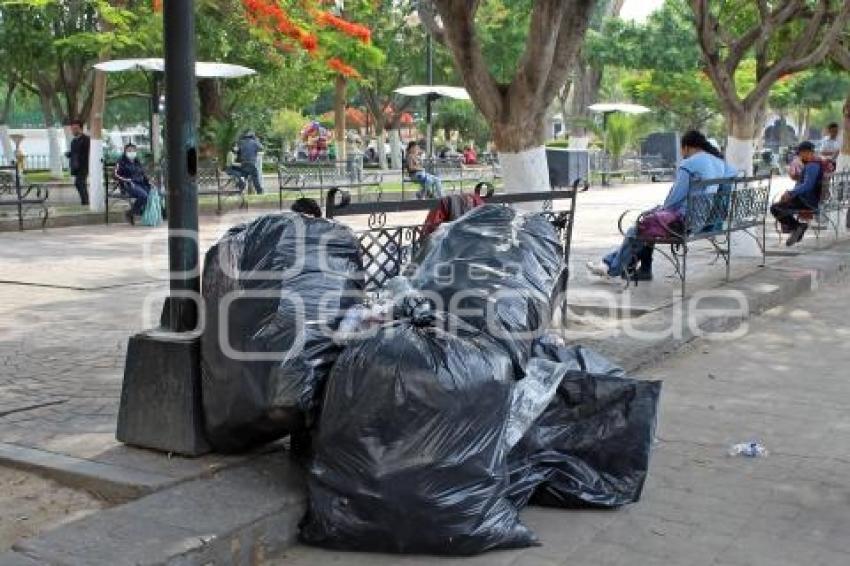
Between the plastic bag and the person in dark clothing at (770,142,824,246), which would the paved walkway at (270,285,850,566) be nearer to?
the person in dark clothing at (770,142,824,246)

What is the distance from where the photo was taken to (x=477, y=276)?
4.64 m

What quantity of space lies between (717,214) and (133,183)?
10.1 metres

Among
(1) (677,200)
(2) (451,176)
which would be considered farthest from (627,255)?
(2) (451,176)

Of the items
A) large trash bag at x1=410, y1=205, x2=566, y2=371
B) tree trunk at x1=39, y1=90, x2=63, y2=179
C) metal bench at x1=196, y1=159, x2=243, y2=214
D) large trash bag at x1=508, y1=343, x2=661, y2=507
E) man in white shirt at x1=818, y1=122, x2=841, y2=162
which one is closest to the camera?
large trash bag at x1=508, y1=343, x2=661, y2=507

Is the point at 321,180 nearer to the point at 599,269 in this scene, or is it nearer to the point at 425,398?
the point at 599,269

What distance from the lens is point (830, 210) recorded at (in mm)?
13406

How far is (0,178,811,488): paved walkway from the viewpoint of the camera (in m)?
4.61

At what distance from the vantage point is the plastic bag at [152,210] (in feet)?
54.1

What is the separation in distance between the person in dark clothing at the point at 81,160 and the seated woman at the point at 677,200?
40.6 ft

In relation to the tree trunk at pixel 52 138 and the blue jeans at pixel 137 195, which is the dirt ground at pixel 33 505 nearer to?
the blue jeans at pixel 137 195

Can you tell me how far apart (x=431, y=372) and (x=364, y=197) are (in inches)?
712

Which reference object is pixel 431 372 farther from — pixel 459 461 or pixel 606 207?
pixel 606 207

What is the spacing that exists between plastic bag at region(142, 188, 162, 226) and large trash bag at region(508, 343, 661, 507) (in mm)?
13120

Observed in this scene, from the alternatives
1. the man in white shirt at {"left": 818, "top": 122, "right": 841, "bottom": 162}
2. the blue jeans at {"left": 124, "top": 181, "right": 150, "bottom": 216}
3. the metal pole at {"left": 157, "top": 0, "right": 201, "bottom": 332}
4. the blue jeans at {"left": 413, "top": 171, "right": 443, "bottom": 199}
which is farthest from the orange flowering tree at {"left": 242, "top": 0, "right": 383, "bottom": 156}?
the metal pole at {"left": 157, "top": 0, "right": 201, "bottom": 332}
